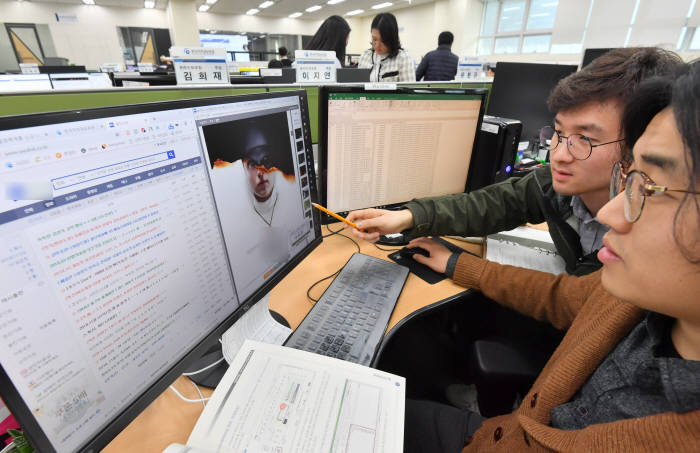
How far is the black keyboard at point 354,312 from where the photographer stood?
66cm

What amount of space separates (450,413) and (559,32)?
29.6 ft

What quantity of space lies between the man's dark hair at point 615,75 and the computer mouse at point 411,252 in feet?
1.83

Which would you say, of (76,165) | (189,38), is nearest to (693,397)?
(76,165)

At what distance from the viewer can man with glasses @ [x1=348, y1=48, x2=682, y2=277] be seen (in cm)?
85

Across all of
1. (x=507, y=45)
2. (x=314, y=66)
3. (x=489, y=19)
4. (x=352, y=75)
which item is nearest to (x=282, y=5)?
(x=489, y=19)

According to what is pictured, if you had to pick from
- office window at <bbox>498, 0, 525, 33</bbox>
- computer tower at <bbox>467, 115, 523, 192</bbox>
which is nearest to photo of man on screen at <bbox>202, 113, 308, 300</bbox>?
computer tower at <bbox>467, 115, 523, 192</bbox>

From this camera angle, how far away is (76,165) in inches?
14.3

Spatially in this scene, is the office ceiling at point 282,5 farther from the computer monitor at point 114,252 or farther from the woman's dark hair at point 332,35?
the computer monitor at point 114,252

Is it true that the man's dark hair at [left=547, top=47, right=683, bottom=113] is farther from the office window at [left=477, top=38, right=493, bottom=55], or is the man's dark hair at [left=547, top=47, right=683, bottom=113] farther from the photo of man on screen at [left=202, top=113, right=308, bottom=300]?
the office window at [left=477, top=38, right=493, bottom=55]

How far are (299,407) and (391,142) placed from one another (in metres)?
0.76

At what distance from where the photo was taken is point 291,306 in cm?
80

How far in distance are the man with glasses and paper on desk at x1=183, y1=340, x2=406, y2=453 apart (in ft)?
1.55

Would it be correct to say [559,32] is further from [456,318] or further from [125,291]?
[125,291]

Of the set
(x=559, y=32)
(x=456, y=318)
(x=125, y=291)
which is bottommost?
(x=456, y=318)
